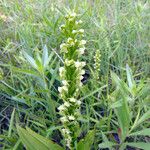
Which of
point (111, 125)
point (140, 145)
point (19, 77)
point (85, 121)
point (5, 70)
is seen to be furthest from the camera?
point (5, 70)

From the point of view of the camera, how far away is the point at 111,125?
121 cm

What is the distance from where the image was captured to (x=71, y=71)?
2.55 ft

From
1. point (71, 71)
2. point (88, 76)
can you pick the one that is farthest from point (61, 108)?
point (88, 76)

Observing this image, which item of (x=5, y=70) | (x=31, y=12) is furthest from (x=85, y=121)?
(x=31, y=12)

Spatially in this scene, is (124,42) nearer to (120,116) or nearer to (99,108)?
(99,108)

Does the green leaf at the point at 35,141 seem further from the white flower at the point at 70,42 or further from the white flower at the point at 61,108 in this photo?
the white flower at the point at 70,42

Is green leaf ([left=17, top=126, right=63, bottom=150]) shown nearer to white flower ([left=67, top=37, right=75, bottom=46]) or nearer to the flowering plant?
the flowering plant

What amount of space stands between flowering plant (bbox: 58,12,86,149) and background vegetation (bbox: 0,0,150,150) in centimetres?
18

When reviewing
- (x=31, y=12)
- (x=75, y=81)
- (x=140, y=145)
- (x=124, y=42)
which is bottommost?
(x=140, y=145)

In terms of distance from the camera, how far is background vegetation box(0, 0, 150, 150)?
1.10 m

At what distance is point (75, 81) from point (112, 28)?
0.99 m

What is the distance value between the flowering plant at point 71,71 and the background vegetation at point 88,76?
7.2 inches

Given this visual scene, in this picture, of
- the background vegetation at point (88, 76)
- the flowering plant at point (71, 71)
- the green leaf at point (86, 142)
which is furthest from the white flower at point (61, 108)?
the background vegetation at point (88, 76)

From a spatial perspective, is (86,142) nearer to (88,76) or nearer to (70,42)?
(70,42)
